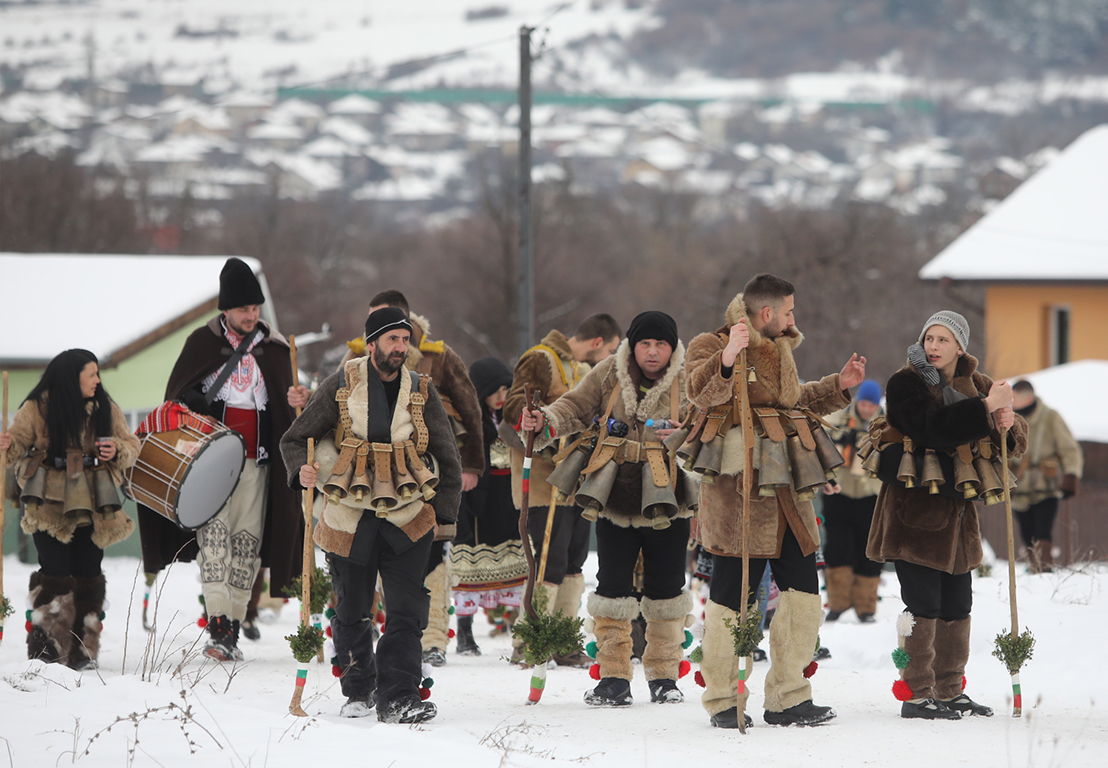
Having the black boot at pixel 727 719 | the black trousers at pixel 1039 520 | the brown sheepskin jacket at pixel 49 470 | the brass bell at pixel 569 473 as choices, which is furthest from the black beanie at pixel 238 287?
the black trousers at pixel 1039 520

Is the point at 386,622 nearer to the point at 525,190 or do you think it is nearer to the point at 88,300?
the point at 525,190

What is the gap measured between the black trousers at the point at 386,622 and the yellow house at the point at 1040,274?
2232 cm

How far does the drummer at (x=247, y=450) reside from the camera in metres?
8.35

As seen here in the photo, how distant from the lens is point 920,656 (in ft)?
21.6

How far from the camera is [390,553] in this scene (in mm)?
6605

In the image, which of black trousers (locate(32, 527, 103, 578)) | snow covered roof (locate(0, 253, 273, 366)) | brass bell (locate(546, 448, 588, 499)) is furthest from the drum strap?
snow covered roof (locate(0, 253, 273, 366))

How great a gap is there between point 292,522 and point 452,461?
2.23 m

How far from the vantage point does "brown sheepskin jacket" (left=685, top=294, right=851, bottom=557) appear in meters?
6.34

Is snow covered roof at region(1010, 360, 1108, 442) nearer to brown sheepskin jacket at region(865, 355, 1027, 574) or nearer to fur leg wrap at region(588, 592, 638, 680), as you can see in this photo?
brown sheepskin jacket at region(865, 355, 1027, 574)

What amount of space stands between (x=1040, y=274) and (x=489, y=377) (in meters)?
19.9

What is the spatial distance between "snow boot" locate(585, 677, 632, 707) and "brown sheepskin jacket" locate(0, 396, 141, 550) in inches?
121

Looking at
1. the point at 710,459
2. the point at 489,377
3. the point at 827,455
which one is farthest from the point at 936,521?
the point at 489,377

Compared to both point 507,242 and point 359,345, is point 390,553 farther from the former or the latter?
point 507,242

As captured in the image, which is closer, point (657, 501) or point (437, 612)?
point (657, 501)
